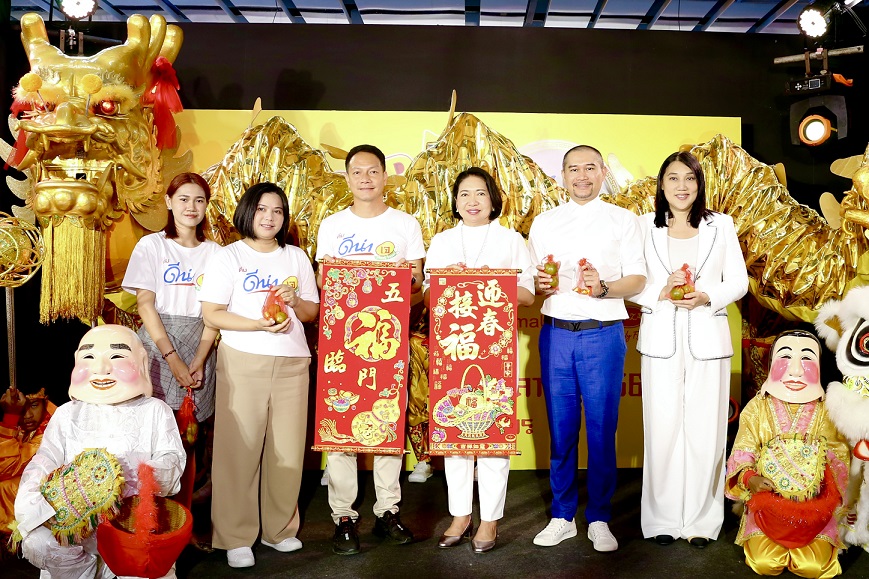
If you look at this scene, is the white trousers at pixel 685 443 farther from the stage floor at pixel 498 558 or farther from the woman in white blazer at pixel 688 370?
the stage floor at pixel 498 558

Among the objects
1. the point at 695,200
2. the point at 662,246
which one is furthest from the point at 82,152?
the point at 695,200

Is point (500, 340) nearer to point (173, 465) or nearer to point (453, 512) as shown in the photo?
point (453, 512)

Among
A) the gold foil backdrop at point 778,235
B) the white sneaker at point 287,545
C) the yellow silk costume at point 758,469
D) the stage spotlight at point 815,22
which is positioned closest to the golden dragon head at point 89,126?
the white sneaker at point 287,545

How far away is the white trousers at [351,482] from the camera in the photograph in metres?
3.35

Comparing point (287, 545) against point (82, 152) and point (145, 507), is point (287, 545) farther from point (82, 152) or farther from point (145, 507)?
point (82, 152)

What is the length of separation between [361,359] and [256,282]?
0.55 m

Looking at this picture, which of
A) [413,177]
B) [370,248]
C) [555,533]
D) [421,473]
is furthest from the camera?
[421,473]

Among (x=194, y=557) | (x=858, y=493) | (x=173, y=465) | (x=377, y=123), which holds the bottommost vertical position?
(x=194, y=557)

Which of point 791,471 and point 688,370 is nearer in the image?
point 791,471

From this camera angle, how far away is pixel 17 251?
12.0ft

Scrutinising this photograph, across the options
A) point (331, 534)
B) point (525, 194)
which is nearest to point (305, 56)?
point (525, 194)

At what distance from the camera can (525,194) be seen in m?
4.27

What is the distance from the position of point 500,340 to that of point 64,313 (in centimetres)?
205

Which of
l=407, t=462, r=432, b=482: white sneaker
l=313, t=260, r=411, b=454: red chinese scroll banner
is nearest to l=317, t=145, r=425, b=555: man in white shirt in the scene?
l=313, t=260, r=411, b=454: red chinese scroll banner
